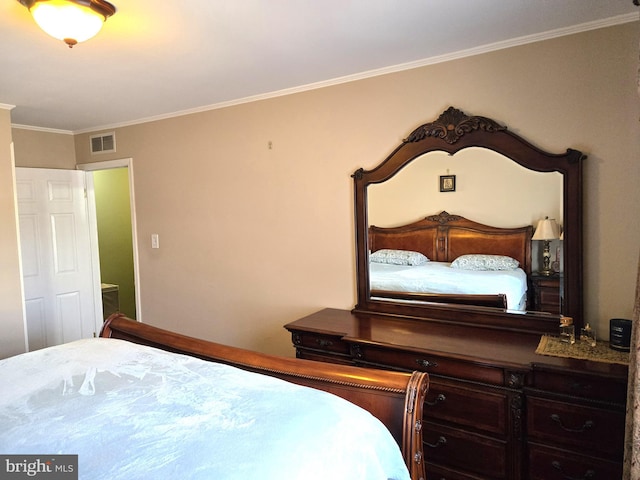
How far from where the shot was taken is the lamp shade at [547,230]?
220 centimetres

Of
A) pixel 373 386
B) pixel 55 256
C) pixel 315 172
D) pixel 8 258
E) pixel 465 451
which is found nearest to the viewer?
pixel 373 386

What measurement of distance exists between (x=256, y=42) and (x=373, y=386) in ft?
5.69

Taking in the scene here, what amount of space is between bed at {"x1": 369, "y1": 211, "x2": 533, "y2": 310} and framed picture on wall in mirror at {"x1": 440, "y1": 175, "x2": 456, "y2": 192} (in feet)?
0.49

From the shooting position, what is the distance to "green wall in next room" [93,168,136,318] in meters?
5.43

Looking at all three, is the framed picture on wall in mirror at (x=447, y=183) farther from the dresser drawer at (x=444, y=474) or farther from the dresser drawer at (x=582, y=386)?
the dresser drawer at (x=444, y=474)

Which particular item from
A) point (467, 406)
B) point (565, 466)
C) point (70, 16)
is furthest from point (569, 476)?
point (70, 16)

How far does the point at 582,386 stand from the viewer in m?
1.77

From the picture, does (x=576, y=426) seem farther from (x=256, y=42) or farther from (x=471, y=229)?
(x=256, y=42)

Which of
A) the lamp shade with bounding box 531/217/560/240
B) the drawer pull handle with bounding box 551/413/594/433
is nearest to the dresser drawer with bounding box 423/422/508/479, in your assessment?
the drawer pull handle with bounding box 551/413/594/433

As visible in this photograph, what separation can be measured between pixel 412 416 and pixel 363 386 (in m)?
0.19

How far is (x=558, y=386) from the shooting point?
1.81m

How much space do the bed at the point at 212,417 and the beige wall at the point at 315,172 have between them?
134 cm

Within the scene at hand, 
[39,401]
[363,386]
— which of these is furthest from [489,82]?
[39,401]

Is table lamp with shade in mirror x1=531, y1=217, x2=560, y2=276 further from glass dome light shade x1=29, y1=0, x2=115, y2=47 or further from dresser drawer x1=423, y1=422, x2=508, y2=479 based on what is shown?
glass dome light shade x1=29, y1=0, x2=115, y2=47
